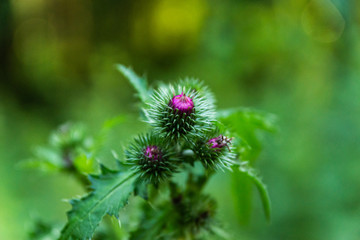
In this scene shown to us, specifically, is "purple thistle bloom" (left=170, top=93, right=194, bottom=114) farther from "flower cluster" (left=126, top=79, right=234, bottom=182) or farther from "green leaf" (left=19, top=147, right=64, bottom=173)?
"green leaf" (left=19, top=147, right=64, bottom=173)

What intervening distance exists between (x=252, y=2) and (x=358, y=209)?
10.6ft

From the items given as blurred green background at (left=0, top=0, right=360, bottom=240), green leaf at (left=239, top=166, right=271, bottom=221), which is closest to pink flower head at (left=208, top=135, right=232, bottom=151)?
green leaf at (left=239, top=166, right=271, bottom=221)

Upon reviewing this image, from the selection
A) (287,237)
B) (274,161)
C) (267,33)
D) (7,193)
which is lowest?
(287,237)

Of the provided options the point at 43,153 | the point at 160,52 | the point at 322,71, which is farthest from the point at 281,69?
the point at 43,153

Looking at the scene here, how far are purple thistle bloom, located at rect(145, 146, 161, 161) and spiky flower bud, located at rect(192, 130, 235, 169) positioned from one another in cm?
14

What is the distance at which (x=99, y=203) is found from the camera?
4.81ft

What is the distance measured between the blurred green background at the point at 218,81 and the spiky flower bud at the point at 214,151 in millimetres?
921

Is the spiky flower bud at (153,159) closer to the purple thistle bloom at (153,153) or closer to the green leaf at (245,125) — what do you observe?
the purple thistle bloom at (153,153)

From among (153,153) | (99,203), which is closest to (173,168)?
(153,153)

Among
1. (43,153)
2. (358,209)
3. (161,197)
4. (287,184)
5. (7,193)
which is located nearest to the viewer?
(161,197)

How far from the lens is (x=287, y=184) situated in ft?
13.8

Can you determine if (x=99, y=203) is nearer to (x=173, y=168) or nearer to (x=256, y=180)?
(x=173, y=168)

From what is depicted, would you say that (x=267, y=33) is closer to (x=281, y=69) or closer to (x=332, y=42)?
(x=281, y=69)

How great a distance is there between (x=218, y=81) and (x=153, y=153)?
4.34m
